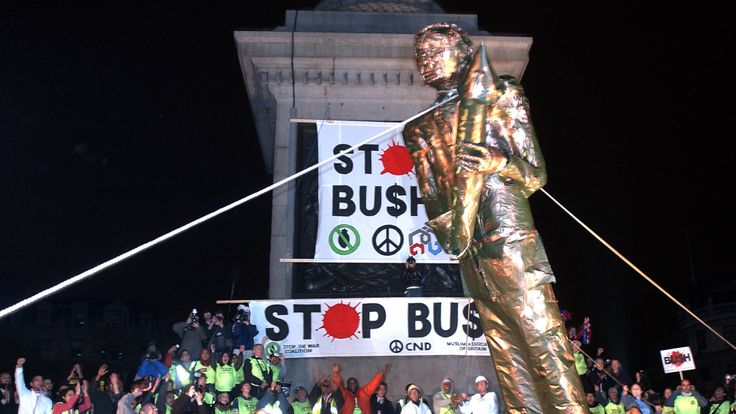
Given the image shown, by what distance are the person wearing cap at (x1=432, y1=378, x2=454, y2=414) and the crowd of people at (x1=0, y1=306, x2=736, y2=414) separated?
0.01 metres

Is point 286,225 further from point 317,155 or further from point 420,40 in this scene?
point 420,40

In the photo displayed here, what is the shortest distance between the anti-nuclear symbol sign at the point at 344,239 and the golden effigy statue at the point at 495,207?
8.13 metres

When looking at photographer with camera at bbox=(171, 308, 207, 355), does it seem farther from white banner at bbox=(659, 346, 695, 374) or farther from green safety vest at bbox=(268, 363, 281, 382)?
white banner at bbox=(659, 346, 695, 374)

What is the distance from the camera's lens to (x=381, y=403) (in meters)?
10.7

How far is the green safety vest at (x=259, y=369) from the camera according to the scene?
1083 centimetres

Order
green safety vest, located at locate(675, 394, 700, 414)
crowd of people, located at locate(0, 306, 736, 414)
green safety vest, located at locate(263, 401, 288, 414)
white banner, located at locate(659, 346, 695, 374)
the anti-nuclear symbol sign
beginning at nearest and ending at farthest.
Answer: green safety vest, located at locate(263, 401, 288, 414), crowd of people, located at locate(0, 306, 736, 414), green safety vest, located at locate(675, 394, 700, 414), the anti-nuclear symbol sign, white banner, located at locate(659, 346, 695, 374)

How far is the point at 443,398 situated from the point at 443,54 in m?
7.46

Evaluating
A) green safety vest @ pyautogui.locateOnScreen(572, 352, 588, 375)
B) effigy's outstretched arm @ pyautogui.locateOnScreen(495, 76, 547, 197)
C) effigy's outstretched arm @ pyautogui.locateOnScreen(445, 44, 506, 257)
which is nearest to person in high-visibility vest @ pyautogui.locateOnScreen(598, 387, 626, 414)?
green safety vest @ pyautogui.locateOnScreen(572, 352, 588, 375)

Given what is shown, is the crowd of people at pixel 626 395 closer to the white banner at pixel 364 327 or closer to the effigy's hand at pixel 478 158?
the white banner at pixel 364 327

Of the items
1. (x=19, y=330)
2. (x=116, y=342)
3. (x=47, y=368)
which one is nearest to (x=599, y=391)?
(x=47, y=368)

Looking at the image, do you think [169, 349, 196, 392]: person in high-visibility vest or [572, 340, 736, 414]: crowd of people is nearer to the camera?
[169, 349, 196, 392]: person in high-visibility vest

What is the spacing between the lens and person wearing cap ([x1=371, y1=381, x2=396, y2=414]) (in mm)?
10688

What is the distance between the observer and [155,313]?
7394 centimetres

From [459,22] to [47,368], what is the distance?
47326mm
